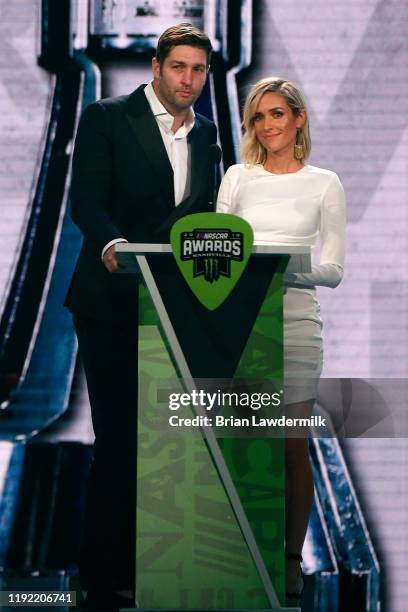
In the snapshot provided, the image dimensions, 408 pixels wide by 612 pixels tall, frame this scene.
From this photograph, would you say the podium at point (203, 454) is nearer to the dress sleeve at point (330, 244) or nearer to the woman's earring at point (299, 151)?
the dress sleeve at point (330, 244)

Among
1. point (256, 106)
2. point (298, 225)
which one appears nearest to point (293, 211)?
point (298, 225)

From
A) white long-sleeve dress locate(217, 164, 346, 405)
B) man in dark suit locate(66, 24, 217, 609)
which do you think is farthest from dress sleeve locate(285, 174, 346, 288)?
man in dark suit locate(66, 24, 217, 609)

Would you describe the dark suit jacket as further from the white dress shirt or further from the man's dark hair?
the man's dark hair

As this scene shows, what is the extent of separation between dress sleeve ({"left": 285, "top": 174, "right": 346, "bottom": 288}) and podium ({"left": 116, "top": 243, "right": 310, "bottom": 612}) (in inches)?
7.2

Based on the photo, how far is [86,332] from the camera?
2.79 meters

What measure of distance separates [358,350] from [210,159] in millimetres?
861

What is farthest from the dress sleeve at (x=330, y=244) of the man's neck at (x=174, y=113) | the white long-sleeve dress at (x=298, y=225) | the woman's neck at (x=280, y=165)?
the man's neck at (x=174, y=113)

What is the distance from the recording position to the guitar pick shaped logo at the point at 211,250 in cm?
229

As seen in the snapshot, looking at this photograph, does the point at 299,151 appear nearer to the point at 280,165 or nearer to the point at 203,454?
the point at 280,165

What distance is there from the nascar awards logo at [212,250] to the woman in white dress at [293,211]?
0.98 ft

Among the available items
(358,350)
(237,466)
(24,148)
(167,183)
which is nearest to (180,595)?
(237,466)

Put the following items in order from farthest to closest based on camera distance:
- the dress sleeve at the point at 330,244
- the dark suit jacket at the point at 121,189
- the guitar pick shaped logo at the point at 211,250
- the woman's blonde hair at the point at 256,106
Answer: the dark suit jacket at the point at 121,189 → the woman's blonde hair at the point at 256,106 → the dress sleeve at the point at 330,244 → the guitar pick shaped logo at the point at 211,250

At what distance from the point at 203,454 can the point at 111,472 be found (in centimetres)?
45

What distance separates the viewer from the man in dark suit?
2.70 metres
